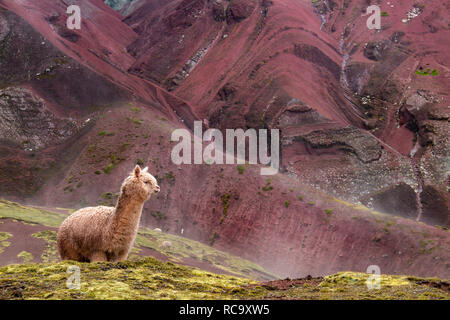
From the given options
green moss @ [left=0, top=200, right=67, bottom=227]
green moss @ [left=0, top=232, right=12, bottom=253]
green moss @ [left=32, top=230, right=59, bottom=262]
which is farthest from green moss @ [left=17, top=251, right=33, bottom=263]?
green moss @ [left=0, top=200, right=67, bottom=227]

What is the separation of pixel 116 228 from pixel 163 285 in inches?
138

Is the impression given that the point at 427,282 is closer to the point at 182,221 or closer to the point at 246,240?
the point at 246,240

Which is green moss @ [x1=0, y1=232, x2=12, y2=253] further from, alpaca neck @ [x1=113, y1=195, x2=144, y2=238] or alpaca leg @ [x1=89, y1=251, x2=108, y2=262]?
alpaca neck @ [x1=113, y1=195, x2=144, y2=238]

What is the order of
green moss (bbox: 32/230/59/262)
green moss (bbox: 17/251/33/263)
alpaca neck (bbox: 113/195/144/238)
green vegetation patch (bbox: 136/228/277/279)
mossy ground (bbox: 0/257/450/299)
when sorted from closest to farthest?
1. mossy ground (bbox: 0/257/450/299)
2. alpaca neck (bbox: 113/195/144/238)
3. green moss (bbox: 17/251/33/263)
4. green moss (bbox: 32/230/59/262)
5. green vegetation patch (bbox: 136/228/277/279)

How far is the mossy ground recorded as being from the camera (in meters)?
8.71

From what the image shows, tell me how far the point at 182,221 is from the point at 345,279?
5453 cm

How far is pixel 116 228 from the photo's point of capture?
42.8ft

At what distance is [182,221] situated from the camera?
6594 centimetres

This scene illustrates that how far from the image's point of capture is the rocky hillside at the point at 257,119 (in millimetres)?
61031

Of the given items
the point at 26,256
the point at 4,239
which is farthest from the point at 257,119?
the point at 26,256

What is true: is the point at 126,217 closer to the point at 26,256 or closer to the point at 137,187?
the point at 137,187

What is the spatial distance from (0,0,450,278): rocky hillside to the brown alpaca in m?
41.6

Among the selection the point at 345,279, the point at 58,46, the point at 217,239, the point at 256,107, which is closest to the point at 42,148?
the point at 58,46

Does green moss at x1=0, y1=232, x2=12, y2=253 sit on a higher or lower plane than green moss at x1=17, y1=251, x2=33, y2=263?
higher
